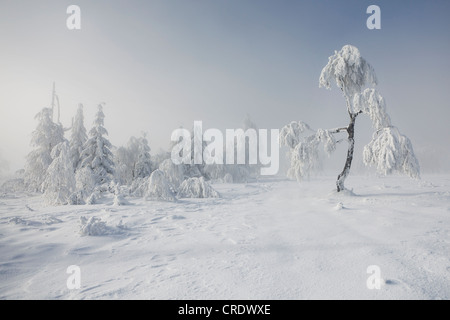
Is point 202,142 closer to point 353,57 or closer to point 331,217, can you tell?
point 353,57

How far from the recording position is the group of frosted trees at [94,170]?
10.8 meters

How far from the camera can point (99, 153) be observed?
680 inches

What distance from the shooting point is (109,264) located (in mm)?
3369

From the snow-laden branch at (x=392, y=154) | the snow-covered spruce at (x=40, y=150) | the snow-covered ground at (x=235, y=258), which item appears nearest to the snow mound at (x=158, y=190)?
the snow-covered ground at (x=235, y=258)

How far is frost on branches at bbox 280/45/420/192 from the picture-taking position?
28.7 ft

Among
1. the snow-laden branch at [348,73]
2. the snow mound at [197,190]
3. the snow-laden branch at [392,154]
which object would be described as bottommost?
the snow mound at [197,190]

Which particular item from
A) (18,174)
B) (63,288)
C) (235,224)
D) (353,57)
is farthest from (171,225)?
(18,174)

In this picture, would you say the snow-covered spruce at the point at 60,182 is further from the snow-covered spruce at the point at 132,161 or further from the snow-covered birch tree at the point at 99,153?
the snow-covered spruce at the point at 132,161

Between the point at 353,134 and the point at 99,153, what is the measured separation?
1796 centimetres

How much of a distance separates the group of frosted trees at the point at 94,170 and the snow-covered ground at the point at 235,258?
16.4 ft

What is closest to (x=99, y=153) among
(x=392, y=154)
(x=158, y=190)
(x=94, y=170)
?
(x=94, y=170)

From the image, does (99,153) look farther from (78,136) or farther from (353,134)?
(353,134)

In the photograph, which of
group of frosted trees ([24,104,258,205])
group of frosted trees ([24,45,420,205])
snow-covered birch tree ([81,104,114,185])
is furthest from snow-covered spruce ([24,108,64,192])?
snow-covered birch tree ([81,104,114,185])

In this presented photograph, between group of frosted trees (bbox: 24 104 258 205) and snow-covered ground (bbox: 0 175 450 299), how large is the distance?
4.99 m
